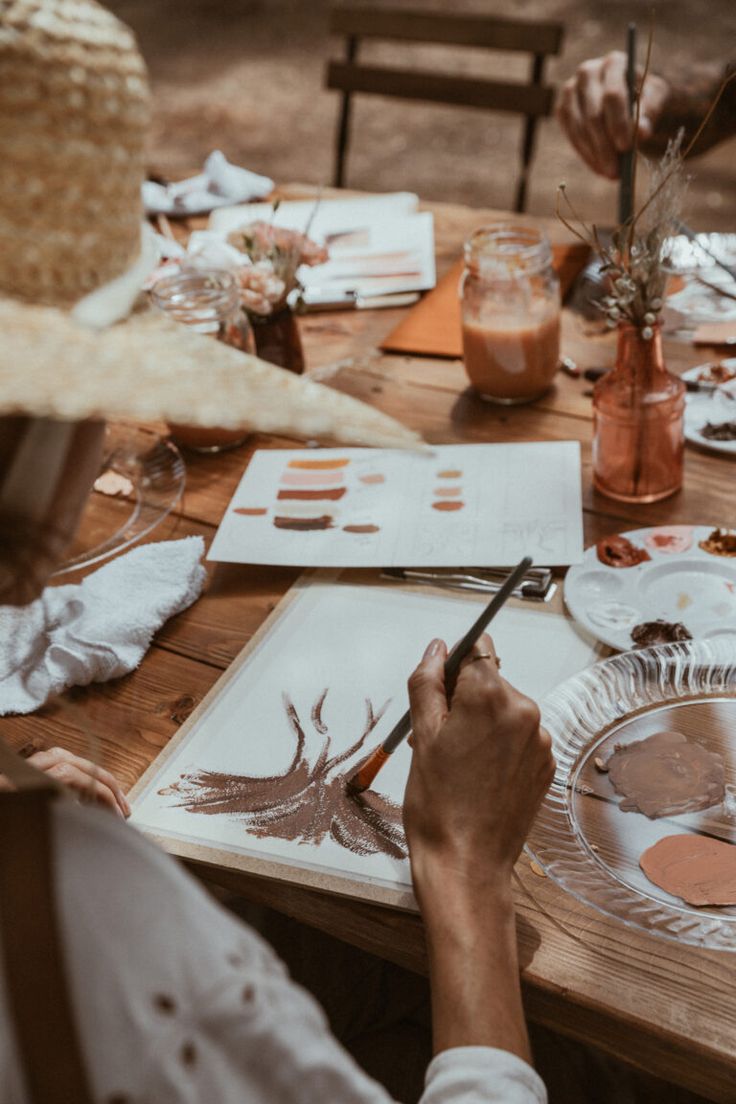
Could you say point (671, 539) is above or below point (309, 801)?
above

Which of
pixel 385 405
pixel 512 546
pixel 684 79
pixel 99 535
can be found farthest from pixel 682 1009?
pixel 684 79

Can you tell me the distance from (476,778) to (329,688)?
0.25m

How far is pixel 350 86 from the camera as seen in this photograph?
8.04 ft

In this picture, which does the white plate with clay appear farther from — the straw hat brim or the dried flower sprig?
the straw hat brim

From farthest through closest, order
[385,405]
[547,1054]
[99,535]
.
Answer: [385,405], [99,535], [547,1054]

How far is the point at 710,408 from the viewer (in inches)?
54.8

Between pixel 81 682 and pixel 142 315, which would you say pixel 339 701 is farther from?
pixel 142 315

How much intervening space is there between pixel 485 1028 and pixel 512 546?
22.2 inches

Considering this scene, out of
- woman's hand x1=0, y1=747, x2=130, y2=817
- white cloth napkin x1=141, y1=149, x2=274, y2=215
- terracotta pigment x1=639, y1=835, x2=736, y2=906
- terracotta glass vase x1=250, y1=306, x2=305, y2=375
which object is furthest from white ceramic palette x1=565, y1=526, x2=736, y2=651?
white cloth napkin x1=141, y1=149, x2=274, y2=215

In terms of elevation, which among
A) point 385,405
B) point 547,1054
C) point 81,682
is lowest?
point 547,1054

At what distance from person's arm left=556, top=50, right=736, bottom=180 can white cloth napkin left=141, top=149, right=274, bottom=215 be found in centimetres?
60

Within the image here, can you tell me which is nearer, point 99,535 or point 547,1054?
point 547,1054

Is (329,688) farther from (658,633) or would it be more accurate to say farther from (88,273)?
(88,273)

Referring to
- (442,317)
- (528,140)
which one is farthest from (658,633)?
(528,140)
